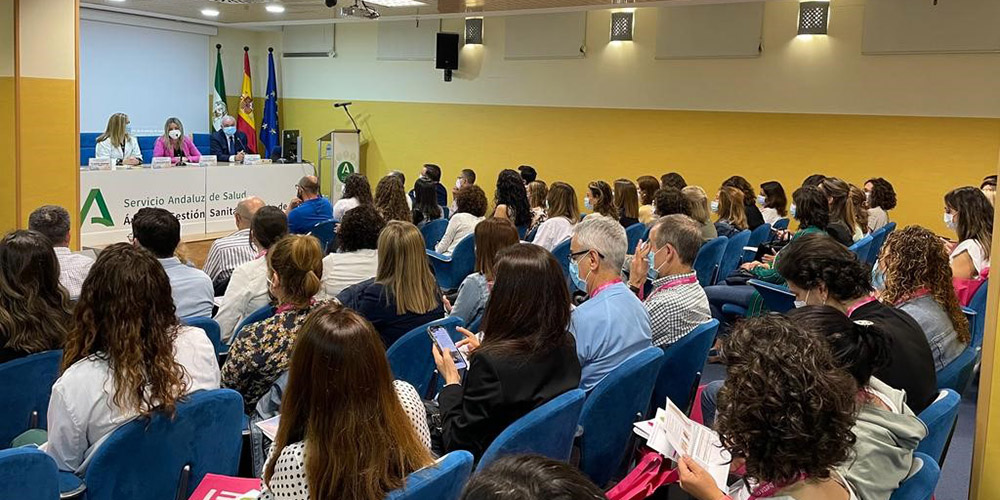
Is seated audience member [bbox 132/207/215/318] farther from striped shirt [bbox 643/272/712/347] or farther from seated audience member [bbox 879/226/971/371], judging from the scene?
seated audience member [bbox 879/226/971/371]

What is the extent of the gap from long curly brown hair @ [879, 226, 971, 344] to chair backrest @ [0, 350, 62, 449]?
361 centimetres

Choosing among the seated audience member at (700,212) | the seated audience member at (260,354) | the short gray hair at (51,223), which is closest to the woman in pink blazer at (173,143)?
the short gray hair at (51,223)

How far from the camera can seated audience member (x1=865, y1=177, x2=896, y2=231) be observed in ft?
26.6

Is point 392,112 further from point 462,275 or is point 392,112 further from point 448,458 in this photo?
point 448,458

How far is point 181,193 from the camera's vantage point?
36.1 ft

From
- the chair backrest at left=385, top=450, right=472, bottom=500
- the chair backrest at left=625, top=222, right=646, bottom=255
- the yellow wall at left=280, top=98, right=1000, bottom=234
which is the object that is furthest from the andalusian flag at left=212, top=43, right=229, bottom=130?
the chair backrest at left=385, top=450, right=472, bottom=500

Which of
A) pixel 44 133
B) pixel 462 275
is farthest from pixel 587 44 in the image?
pixel 44 133

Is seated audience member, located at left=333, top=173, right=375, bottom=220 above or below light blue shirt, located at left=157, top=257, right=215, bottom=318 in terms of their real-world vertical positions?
above

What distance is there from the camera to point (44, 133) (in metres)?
6.25

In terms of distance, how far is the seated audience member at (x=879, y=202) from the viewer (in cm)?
811

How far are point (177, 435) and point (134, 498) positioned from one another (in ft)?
0.67

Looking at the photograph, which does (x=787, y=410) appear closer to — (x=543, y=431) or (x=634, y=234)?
(x=543, y=431)

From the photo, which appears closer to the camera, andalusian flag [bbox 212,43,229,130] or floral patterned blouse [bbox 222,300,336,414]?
floral patterned blouse [bbox 222,300,336,414]

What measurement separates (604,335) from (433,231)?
4770 millimetres
